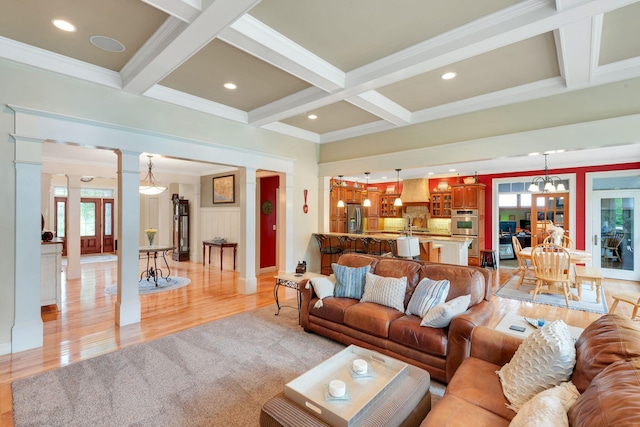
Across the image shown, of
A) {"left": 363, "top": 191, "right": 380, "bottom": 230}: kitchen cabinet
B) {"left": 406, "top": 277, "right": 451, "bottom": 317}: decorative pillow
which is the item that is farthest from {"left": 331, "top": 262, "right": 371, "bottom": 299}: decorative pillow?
{"left": 363, "top": 191, "right": 380, "bottom": 230}: kitchen cabinet

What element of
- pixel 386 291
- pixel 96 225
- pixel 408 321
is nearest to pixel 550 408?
pixel 408 321

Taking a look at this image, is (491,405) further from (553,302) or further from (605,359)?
(553,302)

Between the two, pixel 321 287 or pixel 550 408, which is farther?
pixel 321 287

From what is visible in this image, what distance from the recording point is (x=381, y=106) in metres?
4.34

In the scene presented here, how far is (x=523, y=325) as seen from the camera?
7.91ft

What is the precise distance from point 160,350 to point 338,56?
3.67 m

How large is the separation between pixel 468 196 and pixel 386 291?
6.37 m

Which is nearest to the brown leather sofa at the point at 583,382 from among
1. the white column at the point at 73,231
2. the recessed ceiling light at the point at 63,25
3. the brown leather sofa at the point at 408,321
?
the brown leather sofa at the point at 408,321

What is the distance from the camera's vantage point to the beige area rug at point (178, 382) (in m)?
2.18

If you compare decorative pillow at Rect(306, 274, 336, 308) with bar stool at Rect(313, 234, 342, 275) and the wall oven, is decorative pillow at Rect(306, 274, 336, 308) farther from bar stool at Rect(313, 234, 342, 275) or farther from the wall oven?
the wall oven

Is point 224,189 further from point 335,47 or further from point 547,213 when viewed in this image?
point 547,213

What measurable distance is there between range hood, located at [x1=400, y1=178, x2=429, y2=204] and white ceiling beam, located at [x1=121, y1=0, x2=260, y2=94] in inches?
316

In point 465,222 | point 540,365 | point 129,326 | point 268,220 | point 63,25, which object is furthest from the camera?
point 465,222

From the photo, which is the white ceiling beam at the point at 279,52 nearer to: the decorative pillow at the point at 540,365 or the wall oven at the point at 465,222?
the decorative pillow at the point at 540,365
